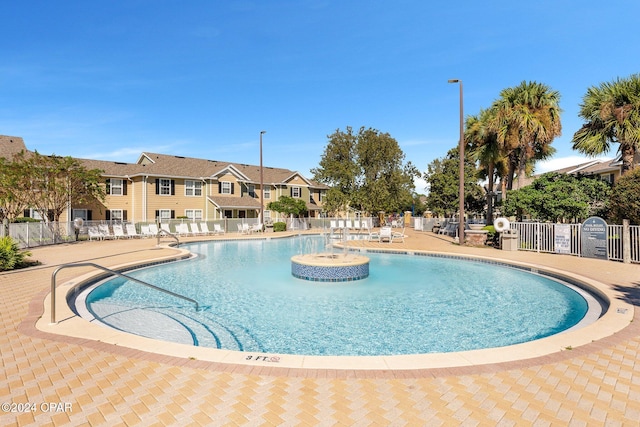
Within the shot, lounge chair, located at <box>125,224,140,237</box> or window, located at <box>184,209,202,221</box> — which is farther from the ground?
window, located at <box>184,209,202,221</box>

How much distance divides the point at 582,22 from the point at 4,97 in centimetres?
3221

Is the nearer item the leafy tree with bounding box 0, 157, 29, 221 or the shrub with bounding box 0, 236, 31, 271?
the shrub with bounding box 0, 236, 31, 271

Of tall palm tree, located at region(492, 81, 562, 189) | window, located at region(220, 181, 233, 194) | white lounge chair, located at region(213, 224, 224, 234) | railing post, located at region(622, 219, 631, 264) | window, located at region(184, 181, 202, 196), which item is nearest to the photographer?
railing post, located at region(622, 219, 631, 264)

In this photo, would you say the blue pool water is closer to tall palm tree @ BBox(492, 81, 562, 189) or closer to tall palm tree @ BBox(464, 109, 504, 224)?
tall palm tree @ BBox(492, 81, 562, 189)

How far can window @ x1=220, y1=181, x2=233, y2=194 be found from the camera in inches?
1401

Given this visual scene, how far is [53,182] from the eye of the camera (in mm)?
22703

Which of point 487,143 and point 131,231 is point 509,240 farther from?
point 131,231

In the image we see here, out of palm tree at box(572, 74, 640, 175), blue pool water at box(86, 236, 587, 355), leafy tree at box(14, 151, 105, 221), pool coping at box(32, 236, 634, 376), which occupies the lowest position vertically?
blue pool water at box(86, 236, 587, 355)

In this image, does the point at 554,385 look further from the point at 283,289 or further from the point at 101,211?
the point at 101,211

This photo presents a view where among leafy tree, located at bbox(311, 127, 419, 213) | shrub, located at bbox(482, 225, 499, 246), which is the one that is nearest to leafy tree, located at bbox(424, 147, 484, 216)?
leafy tree, located at bbox(311, 127, 419, 213)

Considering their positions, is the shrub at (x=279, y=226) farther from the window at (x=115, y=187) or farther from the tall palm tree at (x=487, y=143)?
the tall palm tree at (x=487, y=143)

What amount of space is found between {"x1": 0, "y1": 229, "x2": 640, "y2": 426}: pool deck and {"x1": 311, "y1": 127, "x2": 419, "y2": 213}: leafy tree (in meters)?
37.4

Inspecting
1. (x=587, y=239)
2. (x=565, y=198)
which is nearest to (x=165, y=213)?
(x=565, y=198)

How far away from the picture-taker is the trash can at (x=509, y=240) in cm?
1678
